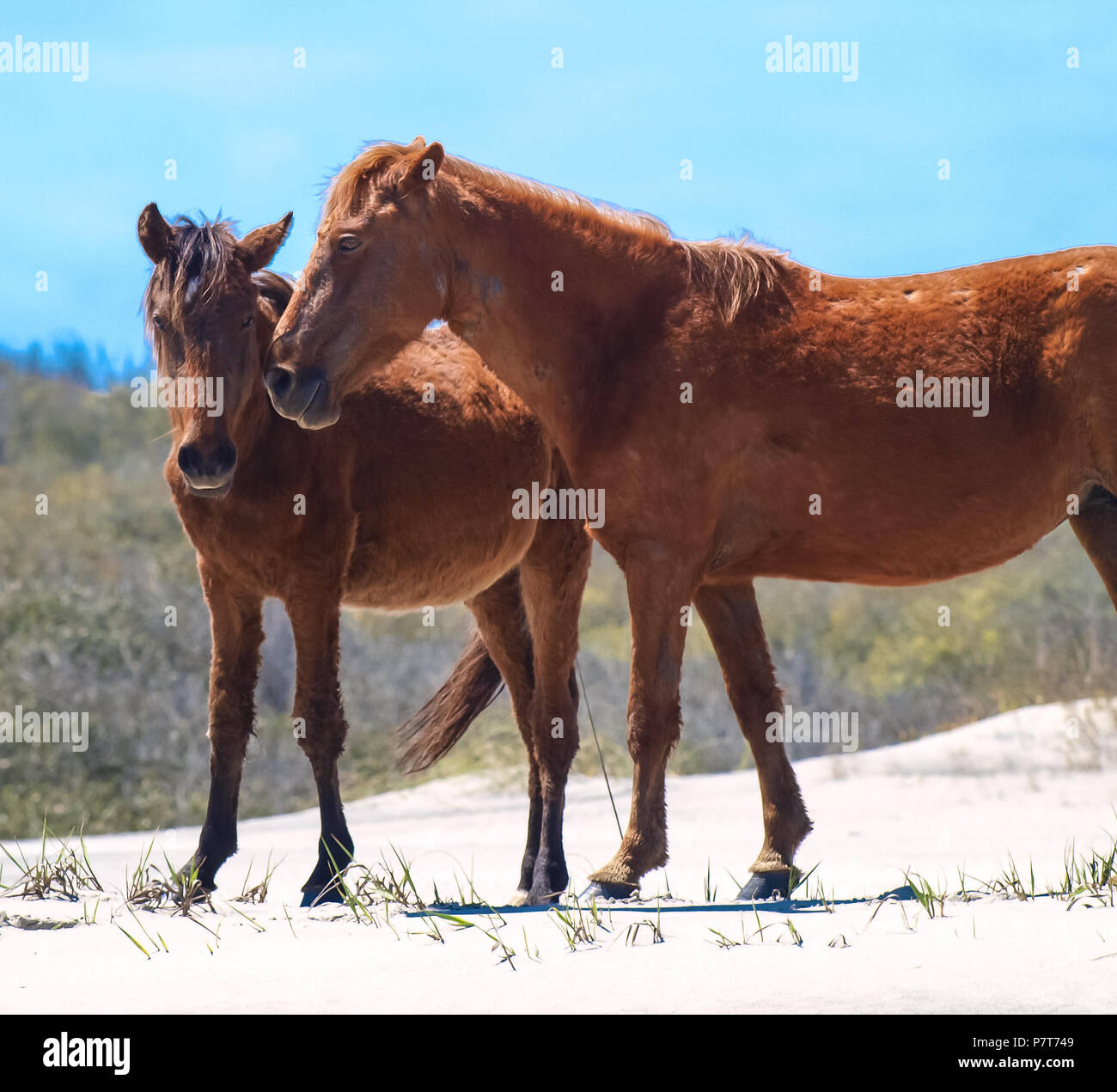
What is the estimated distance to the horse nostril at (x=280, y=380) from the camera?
507cm

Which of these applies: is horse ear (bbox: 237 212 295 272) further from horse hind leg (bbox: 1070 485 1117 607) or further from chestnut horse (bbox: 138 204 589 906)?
horse hind leg (bbox: 1070 485 1117 607)

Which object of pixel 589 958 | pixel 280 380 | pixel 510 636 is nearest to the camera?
pixel 589 958

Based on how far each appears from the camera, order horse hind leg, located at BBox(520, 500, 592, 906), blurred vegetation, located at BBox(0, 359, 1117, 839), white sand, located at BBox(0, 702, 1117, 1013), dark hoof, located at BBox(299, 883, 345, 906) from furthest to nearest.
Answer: blurred vegetation, located at BBox(0, 359, 1117, 839), horse hind leg, located at BBox(520, 500, 592, 906), dark hoof, located at BBox(299, 883, 345, 906), white sand, located at BBox(0, 702, 1117, 1013)

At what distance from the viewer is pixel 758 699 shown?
5.63 metres

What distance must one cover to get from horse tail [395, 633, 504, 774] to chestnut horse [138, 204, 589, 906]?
0.58 metres

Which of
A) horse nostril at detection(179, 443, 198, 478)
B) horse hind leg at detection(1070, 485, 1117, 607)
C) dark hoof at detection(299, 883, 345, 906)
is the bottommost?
dark hoof at detection(299, 883, 345, 906)

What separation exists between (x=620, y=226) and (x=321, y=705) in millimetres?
2425

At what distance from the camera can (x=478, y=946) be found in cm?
422

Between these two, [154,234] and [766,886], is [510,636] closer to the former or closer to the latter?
[766,886]

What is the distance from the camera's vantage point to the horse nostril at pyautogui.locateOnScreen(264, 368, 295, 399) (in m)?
5.07

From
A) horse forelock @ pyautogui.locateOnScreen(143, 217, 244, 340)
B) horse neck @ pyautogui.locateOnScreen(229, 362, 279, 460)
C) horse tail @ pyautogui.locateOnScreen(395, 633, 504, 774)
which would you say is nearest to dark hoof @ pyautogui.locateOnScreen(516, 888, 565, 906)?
horse tail @ pyautogui.locateOnScreen(395, 633, 504, 774)

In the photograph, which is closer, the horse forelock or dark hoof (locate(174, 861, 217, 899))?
dark hoof (locate(174, 861, 217, 899))

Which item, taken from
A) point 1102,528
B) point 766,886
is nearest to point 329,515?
point 766,886

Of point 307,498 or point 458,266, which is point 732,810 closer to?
point 307,498
